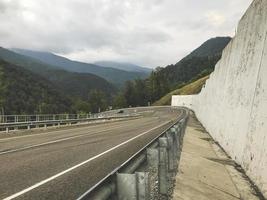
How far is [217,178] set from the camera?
517 inches

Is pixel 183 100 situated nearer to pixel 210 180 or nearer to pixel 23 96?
pixel 23 96

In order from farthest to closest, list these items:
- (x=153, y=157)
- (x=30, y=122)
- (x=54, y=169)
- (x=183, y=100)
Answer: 1. (x=183, y=100)
2. (x=30, y=122)
3. (x=54, y=169)
4. (x=153, y=157)

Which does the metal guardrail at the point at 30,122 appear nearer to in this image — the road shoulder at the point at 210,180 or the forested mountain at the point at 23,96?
the road shoulder at the point at 210,180

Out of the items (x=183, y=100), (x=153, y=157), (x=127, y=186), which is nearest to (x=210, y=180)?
(x=153, y=157)

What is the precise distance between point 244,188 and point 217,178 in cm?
185

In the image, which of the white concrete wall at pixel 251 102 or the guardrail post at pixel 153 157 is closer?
the guardrail post at pixel 153 157

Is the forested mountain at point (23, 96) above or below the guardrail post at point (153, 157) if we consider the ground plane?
above

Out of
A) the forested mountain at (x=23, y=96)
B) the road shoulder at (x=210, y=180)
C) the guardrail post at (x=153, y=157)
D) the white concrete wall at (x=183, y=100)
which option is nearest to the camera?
the guardrail post at (x=153, y=157)

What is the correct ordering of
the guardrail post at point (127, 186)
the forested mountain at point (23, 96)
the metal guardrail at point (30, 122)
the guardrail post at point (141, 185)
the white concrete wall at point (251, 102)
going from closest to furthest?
the guardrail post at point (127, 186)
the guardrail post at point (141, 185)
the white concrete wall at point (251, 102)
the metal guardrail at point (30, 122)
the forested mountain at point (23, 96)

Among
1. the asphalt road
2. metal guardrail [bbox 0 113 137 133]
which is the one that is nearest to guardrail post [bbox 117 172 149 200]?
the asphalt road

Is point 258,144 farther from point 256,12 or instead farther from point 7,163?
point 7,163

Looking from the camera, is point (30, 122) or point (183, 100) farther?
point (183, 100)

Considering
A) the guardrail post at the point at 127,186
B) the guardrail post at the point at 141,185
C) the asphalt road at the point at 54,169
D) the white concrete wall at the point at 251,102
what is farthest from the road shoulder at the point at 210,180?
the guardrail post at the point at 127,186

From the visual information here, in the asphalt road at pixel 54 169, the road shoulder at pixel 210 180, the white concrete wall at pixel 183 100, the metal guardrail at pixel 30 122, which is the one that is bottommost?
the road shoulder at pixel 210 180
